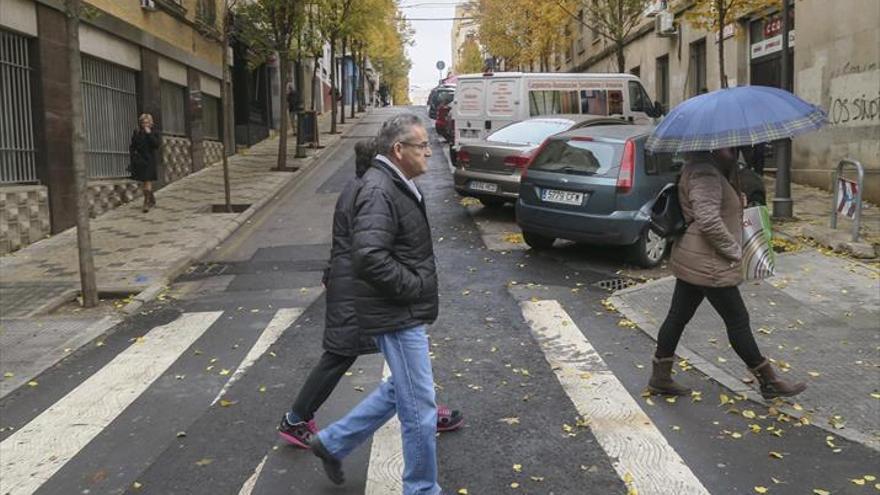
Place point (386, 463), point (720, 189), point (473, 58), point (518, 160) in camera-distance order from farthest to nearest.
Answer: point (473, 58)
point (518, 160)
point (720, 189)
point (386, 463)

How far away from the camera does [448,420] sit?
459 cm

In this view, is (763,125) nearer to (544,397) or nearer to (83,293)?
(544,397)

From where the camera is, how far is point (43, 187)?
12.0 meters

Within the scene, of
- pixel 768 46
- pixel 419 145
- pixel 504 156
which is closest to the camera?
pixel 419 145

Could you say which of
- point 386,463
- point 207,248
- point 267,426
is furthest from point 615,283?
point 207,248

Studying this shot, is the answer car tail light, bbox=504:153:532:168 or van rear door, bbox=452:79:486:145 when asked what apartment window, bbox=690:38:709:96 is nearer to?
van rear door, bbox=452:79:486:145

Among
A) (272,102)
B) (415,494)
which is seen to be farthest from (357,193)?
(272,102)

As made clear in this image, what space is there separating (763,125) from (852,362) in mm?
2178

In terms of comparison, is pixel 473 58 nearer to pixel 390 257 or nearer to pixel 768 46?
pixel 768 46

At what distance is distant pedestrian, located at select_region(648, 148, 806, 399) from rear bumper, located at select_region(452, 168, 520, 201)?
21.6 feet

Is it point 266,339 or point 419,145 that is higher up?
point 419,145

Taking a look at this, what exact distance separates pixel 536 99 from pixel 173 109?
919 centimetres

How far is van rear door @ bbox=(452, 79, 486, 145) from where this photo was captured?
622 inches

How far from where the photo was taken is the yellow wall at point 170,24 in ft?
50.9
